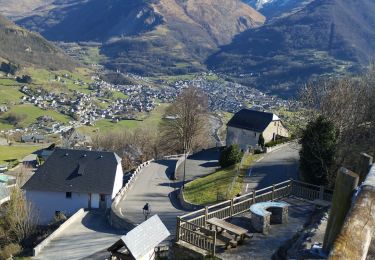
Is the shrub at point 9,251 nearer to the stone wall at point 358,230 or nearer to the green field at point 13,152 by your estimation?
the stone wall at point 358,230

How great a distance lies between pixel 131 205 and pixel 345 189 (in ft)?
99.5

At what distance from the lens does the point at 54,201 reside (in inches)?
1631

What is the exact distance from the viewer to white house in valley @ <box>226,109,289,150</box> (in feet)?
181

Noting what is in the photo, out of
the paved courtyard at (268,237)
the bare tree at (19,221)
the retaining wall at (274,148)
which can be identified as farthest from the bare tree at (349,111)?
the bare tree at (19,221)

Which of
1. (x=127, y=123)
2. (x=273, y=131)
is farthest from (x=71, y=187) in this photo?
(x=127, y=123)

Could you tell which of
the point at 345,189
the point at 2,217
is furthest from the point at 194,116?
the point at 345,189

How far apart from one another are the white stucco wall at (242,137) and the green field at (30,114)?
9663 cm

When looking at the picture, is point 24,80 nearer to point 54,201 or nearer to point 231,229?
point 54,201

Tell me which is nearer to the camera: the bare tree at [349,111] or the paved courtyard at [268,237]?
the paved courtyard at [268,237]

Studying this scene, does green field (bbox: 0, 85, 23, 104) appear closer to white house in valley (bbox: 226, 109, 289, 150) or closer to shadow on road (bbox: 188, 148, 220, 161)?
shadow on road (bbox: 188, 148, 220, 161)

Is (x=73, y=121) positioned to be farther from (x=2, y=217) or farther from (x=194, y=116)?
(x=2, y=217)

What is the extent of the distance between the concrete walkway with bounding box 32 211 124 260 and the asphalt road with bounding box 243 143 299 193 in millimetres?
10009

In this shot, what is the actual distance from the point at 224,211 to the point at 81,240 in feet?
51.8

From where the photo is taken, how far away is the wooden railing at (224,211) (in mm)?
14742
